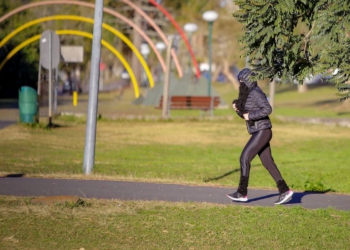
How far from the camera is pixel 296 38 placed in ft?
31.4

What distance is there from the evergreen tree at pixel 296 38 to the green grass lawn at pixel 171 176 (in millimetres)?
1803

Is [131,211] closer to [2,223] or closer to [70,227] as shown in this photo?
[70,227]

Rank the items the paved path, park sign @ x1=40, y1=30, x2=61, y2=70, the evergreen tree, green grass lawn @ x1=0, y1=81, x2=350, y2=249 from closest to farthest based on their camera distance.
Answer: green grass lawn @ x1=0, y1=81, x2=350, y2=249
the evergreen tree
the paved path
park sign @ x1=40, y1=30, x2=61, y2=70

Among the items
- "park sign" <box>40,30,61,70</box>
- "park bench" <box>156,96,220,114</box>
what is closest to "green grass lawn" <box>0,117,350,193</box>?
"park sign" <box>40,30,61,70</box>

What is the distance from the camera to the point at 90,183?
12.5 meters

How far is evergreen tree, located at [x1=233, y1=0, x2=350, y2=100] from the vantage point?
907cm

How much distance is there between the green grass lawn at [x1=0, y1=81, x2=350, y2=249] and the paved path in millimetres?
788

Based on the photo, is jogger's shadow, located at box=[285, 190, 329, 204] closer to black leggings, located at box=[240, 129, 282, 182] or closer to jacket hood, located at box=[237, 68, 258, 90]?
black leggings, located at box=[240, 129, 282, 182]

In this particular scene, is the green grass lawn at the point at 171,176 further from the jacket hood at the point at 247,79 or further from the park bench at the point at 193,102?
the park bench at the point at 193,102

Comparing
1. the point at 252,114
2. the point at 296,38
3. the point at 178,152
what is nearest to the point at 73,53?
the point at 178,152

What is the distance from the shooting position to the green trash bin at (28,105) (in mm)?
25078

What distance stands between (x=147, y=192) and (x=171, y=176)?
361 cm

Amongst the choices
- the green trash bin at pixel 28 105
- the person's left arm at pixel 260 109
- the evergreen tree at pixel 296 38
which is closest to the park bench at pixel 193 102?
the green trash bin at pixel 28 105

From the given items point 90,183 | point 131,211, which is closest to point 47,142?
point 90,183
